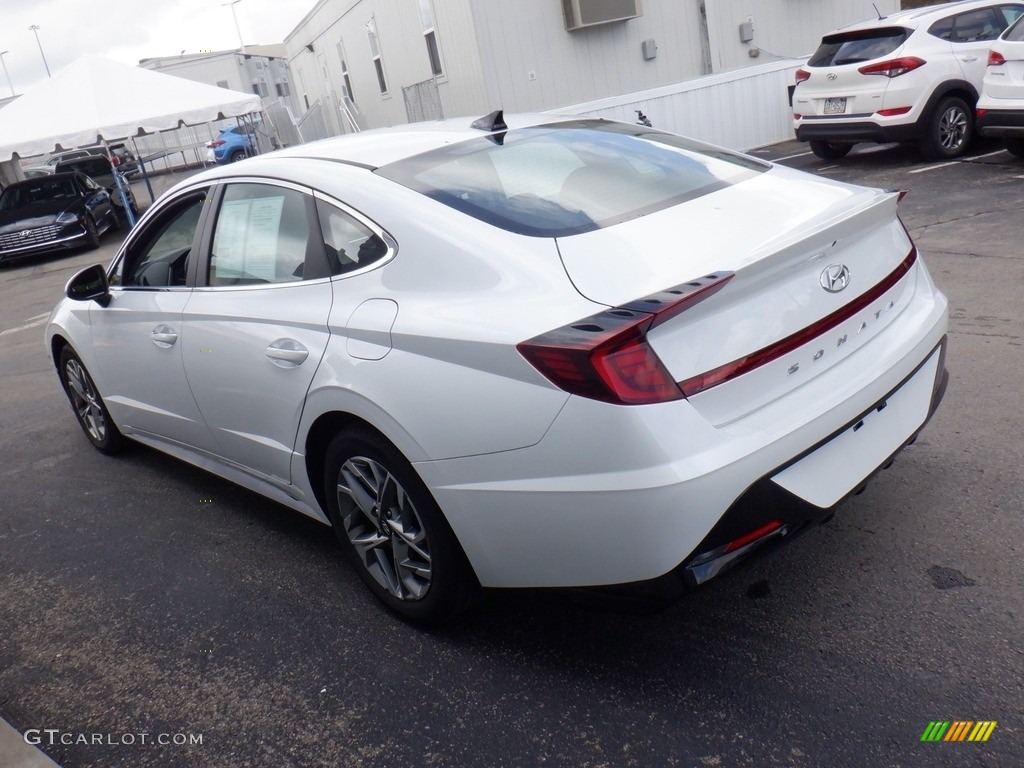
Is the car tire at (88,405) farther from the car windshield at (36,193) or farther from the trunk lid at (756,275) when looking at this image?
the car windshield at (36,193)

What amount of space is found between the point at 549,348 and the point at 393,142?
1.51 meters

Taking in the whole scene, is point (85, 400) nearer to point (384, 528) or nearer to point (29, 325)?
point (384, 528)

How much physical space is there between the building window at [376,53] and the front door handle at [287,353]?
1807 cm

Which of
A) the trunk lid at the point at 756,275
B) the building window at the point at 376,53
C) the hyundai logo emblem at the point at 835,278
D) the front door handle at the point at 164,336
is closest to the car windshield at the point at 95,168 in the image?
the building window at the point at 376,53

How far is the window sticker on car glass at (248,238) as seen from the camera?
362cm

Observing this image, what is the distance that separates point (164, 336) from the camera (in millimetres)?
4148

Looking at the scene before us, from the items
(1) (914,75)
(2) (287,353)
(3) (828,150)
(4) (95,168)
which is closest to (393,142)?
(2) (287,353)

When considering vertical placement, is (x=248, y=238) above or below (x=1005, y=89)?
above

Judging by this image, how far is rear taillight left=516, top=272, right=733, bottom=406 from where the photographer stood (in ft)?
7.94

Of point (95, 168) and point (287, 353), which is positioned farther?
point (95, 168)

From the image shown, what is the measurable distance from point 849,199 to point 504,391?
4.43 feet

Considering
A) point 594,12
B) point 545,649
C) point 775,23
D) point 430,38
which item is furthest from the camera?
point 775,23

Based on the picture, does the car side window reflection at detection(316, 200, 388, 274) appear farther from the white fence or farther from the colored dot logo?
the white fence

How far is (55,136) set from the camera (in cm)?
1794
